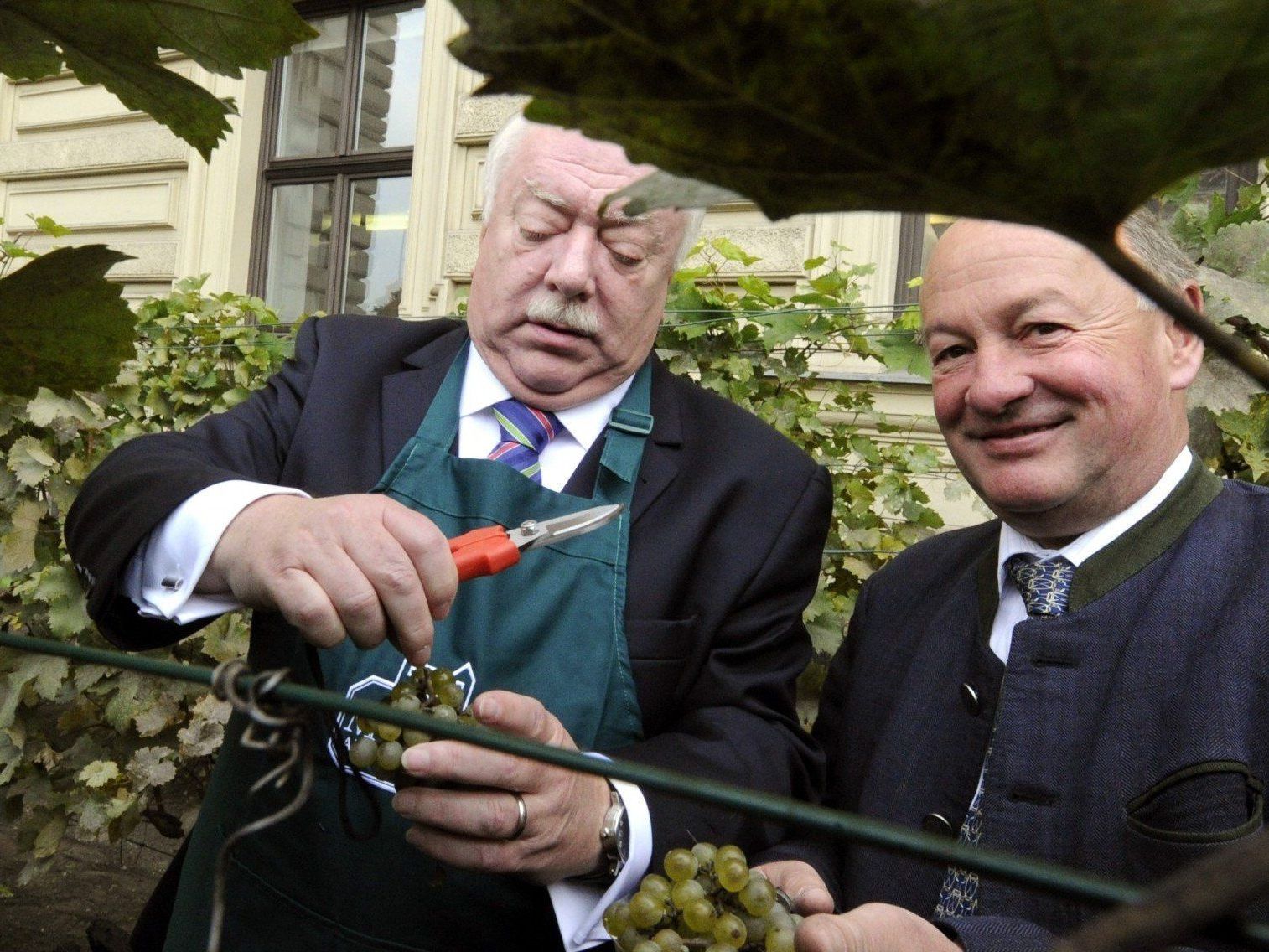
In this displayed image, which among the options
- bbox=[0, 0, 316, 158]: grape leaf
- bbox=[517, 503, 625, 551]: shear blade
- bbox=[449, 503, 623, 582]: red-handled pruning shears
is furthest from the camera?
bbox=[517, 503, 625, 551]: shear blade

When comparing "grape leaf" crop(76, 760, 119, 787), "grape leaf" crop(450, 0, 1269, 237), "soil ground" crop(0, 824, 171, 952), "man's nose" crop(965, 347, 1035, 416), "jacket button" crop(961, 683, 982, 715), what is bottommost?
"soil ground" crop(0, 824, 171, 952)

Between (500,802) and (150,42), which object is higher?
(150,42)

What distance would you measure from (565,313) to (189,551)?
0.63 m

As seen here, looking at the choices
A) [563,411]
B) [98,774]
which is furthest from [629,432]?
[98,774]

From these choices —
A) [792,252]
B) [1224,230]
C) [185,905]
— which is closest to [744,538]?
[185,905]

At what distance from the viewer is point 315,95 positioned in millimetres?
6469

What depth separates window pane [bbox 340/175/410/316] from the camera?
618cm

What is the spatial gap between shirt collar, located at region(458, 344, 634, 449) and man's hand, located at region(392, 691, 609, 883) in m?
0.60

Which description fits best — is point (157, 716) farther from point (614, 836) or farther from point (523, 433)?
point (614, 836)

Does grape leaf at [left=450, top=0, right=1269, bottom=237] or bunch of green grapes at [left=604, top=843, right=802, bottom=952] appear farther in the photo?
bunch of green grapes at [left=604, top=843, right=802, bottom=952]

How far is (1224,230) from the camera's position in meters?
1.89

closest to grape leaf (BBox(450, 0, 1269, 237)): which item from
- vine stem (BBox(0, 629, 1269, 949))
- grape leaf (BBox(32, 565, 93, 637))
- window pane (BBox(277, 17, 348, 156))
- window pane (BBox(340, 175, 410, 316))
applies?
vine stem (BBox(0, 629, 1269, 949))

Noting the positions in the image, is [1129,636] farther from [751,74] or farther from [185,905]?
[751,74]

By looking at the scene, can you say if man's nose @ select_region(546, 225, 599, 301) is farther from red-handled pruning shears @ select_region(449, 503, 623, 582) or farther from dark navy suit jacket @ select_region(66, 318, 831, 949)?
red-handled pruning shears @ select_region(449, 503, 623, 582)
